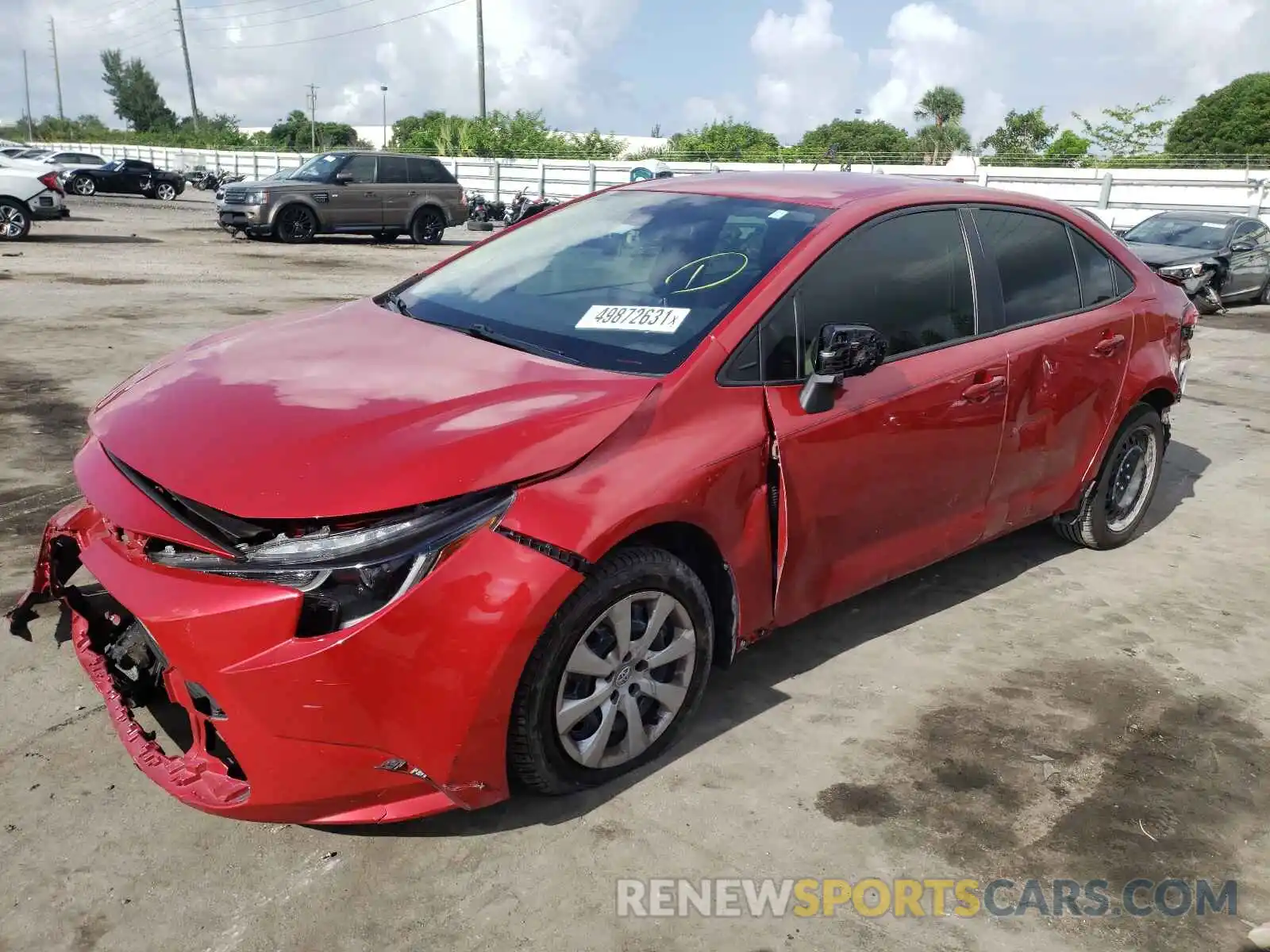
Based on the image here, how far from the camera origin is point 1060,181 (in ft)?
84.8

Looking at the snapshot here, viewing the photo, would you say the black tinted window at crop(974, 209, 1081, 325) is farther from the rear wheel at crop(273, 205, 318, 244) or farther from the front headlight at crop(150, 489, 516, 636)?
the rear wheel at crop(273, 205, 318, 244)

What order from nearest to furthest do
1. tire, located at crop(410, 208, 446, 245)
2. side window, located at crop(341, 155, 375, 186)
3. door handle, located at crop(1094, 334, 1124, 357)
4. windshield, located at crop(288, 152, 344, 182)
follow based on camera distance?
door handle, located at crop(1094, 334, 1124, 357) → windshield, located at crop(288, 152, 344, 182) → side window, located at crop(341, 155, 375, 186) → tire, located at crop(410, 208, 446, 245)

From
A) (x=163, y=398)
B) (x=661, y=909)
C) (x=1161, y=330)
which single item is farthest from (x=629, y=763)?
(x=1161, y=330)

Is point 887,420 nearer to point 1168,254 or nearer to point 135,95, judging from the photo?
point 1168,254

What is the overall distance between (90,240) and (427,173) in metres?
6.39

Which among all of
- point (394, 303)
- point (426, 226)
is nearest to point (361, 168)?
point (426, 226)

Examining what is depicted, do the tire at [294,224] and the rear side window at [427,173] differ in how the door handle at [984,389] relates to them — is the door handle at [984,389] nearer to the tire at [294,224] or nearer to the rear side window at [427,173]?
the tire at [294,224]

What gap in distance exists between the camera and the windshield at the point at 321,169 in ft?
66.2

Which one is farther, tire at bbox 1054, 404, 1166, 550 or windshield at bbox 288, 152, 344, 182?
windshield at bbox 288, 152, 344, 182

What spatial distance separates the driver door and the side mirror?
41 mm

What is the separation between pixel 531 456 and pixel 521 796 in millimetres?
991

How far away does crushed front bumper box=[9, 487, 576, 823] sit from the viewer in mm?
2367

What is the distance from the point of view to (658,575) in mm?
2867

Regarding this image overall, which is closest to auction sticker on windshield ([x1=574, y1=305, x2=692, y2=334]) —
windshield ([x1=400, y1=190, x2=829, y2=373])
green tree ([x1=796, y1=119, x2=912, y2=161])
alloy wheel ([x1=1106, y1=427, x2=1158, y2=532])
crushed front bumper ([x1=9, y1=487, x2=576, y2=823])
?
windshield ([x1=400, y1=190, x2=829, y2=373])
